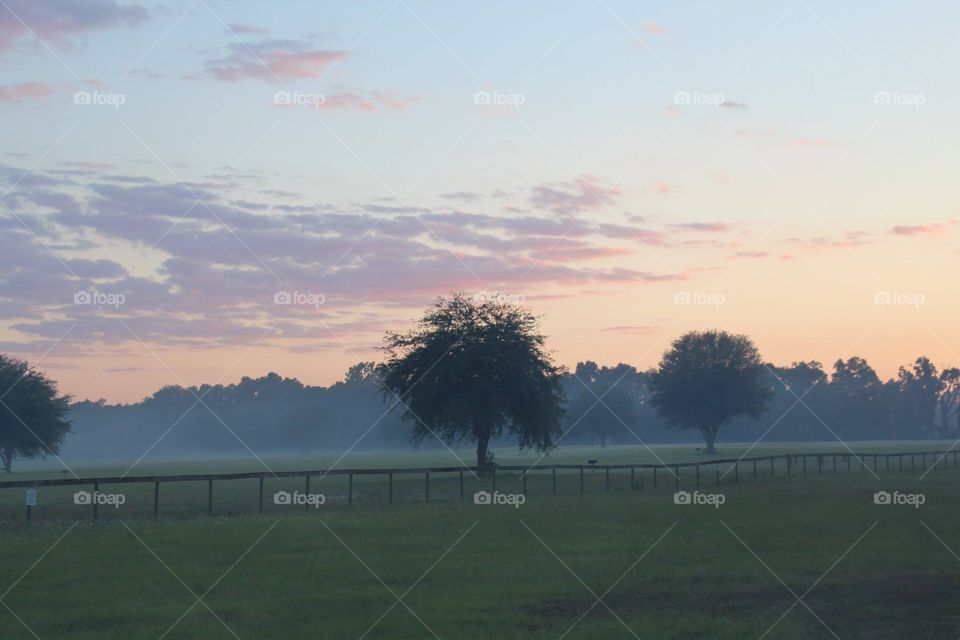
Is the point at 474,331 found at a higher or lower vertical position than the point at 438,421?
higher

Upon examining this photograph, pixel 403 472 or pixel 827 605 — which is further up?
pixel 403 472

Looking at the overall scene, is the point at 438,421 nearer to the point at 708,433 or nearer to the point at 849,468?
the point at 849,468

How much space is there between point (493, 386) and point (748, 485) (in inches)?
713

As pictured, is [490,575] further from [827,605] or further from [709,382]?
[709,382]

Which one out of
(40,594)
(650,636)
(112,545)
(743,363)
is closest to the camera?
(650,636)

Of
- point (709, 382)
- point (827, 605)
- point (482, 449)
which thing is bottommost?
point (827, 605)

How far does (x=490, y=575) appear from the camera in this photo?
20797mm

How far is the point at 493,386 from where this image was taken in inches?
2530

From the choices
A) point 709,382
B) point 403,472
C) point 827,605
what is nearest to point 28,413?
point 403,472

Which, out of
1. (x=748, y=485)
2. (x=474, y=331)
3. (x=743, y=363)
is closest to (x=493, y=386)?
(x=474, y=331)

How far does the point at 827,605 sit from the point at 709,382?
107054mm

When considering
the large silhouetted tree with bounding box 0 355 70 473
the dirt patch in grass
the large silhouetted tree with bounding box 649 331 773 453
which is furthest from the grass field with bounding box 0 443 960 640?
the large silhouetted tree with bounding box 649 331 773 453

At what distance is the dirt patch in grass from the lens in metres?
15.6

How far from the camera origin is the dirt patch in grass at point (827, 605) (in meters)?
15.6
